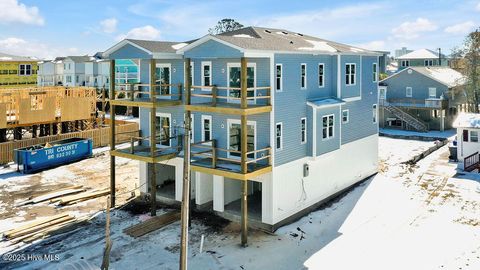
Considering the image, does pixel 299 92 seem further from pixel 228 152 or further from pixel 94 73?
pixel 94 73

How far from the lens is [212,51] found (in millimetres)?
20703

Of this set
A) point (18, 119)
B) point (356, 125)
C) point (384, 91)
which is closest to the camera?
point (356, 125)

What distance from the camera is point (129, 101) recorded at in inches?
983

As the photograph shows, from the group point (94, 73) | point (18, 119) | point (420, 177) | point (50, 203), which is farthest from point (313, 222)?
point (94, 73)

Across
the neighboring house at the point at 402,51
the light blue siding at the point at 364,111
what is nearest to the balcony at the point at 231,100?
the light blue siding at the point at 364,111

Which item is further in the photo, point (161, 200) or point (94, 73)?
point (94, 73)

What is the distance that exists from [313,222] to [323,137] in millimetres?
4812

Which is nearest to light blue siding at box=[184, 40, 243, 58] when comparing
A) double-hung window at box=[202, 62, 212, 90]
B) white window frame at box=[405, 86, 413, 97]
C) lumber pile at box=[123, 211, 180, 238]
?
double-hung window at box=[202, 62, 212, 90]

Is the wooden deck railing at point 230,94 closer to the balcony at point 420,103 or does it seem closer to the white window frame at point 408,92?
the balcony at point 420,103

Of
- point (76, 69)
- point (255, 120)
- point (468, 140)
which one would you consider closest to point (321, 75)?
point (255, 120)

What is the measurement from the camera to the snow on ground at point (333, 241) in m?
17.9

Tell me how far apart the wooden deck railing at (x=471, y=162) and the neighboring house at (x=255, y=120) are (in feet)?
31.9

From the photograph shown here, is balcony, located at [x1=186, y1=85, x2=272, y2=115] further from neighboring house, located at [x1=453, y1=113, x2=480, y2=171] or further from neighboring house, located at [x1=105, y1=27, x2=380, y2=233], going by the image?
neighboring house, located at [x1=453, y1=113, x2=480, y2=171]

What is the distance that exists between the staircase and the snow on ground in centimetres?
2510
